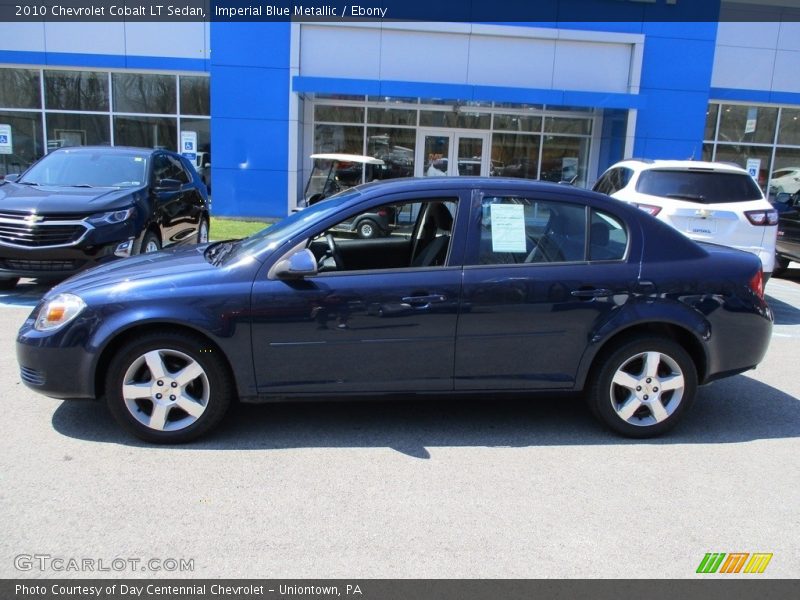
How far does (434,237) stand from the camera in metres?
4.69

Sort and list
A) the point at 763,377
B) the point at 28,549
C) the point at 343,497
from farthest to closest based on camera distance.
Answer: the point at 763,377 → the point at 343,497 → the point at 28,549

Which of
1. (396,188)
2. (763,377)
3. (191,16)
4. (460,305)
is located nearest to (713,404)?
(763,377)

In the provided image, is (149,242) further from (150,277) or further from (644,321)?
(644,321)

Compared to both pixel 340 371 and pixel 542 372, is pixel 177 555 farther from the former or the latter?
pixel 542 372

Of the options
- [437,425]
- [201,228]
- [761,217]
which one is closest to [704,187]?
[761,217]

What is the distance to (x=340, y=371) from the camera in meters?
4.06

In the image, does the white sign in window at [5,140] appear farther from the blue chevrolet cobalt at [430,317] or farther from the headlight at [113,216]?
the blue chevrolet cobalt at [430,317]

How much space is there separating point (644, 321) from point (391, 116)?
541 inches

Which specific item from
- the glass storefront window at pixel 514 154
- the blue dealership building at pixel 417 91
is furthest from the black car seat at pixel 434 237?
the glass storefront window at pixel 514 154

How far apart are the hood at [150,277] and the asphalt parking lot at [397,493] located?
36.3 inches

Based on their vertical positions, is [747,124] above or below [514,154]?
above

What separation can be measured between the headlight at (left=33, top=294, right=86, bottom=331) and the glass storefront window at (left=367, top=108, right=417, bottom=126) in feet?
45.1

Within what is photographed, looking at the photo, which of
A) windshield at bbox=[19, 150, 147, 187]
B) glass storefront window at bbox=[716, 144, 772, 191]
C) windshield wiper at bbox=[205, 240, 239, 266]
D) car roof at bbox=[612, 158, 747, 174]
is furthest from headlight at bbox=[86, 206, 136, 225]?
glass storefront window at bbox=[716, 144, 772, 191]

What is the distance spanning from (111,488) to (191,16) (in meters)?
15.7
